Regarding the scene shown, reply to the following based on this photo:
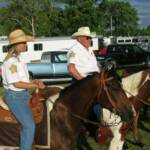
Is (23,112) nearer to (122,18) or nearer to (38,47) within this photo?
(38,47)

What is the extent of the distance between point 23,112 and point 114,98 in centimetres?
119

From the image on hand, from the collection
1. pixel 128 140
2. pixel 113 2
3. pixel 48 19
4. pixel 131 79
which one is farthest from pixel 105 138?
pixel 113 2

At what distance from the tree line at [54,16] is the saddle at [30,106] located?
2363 inches

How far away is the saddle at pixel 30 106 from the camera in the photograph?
251 inches

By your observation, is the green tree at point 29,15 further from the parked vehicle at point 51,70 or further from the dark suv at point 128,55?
the parked vehicle at point 51,70

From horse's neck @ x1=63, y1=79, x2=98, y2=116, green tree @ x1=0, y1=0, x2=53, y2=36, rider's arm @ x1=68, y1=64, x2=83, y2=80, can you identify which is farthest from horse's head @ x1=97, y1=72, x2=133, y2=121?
green tree @ x1=0, y1=0, x2=53, y2=36

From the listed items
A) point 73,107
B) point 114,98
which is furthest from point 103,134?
point 114,98

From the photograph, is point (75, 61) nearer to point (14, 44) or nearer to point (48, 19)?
point (14, 44)

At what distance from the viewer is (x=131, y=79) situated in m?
8.27

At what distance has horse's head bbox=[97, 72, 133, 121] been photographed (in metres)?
5.93

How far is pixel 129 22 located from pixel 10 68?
3620 inches

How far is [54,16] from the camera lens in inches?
2968

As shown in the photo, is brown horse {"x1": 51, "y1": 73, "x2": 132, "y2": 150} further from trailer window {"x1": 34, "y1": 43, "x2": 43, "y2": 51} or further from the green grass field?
trailer window {"x1": 34, "y1": 43, "x2": 43, "y2": 51}

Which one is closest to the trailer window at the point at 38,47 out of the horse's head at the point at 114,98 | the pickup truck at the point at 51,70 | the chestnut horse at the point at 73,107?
the pickup truck at the point at 51,70
